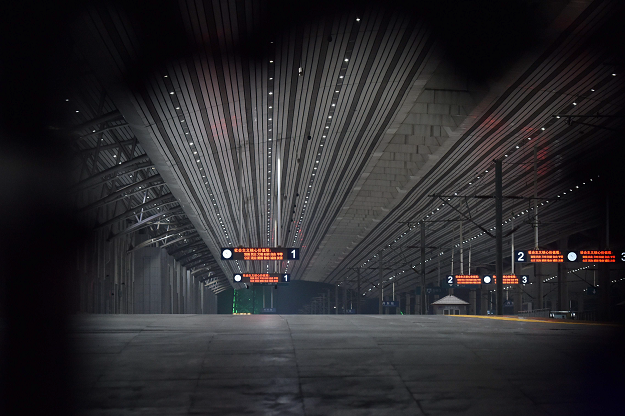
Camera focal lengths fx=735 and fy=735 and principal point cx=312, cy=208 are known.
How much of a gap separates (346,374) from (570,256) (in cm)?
3133

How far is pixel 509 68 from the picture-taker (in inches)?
955

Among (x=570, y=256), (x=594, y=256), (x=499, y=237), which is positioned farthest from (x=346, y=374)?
(x=594, y=256)

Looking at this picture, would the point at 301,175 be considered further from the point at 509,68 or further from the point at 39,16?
the point at 39,16

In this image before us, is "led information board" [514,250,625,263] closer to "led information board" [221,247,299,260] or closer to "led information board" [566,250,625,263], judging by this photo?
"led information board" [566,250,625,263]

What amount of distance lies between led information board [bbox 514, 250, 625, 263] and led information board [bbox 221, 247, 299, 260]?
12.3 meters

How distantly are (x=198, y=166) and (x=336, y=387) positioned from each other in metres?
26.4

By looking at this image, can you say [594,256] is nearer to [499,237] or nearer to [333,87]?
[499,237]

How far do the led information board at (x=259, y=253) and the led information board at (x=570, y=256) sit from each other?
12342mm

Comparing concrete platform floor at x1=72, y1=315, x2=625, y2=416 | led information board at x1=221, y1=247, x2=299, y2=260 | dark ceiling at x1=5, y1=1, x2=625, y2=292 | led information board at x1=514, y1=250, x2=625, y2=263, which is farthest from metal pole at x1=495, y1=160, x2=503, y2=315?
concrete platform floor at x1=72, y1=315, x2=625, y2=416

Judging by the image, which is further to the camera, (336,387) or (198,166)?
(198,166)

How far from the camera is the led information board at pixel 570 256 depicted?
38125 mm

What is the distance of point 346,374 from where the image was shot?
9.84 meters

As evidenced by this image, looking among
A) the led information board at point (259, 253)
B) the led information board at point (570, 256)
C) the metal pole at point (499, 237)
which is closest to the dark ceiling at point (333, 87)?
the metal pole at point (499, 237)

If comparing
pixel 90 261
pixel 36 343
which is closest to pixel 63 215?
pixel 90 261
